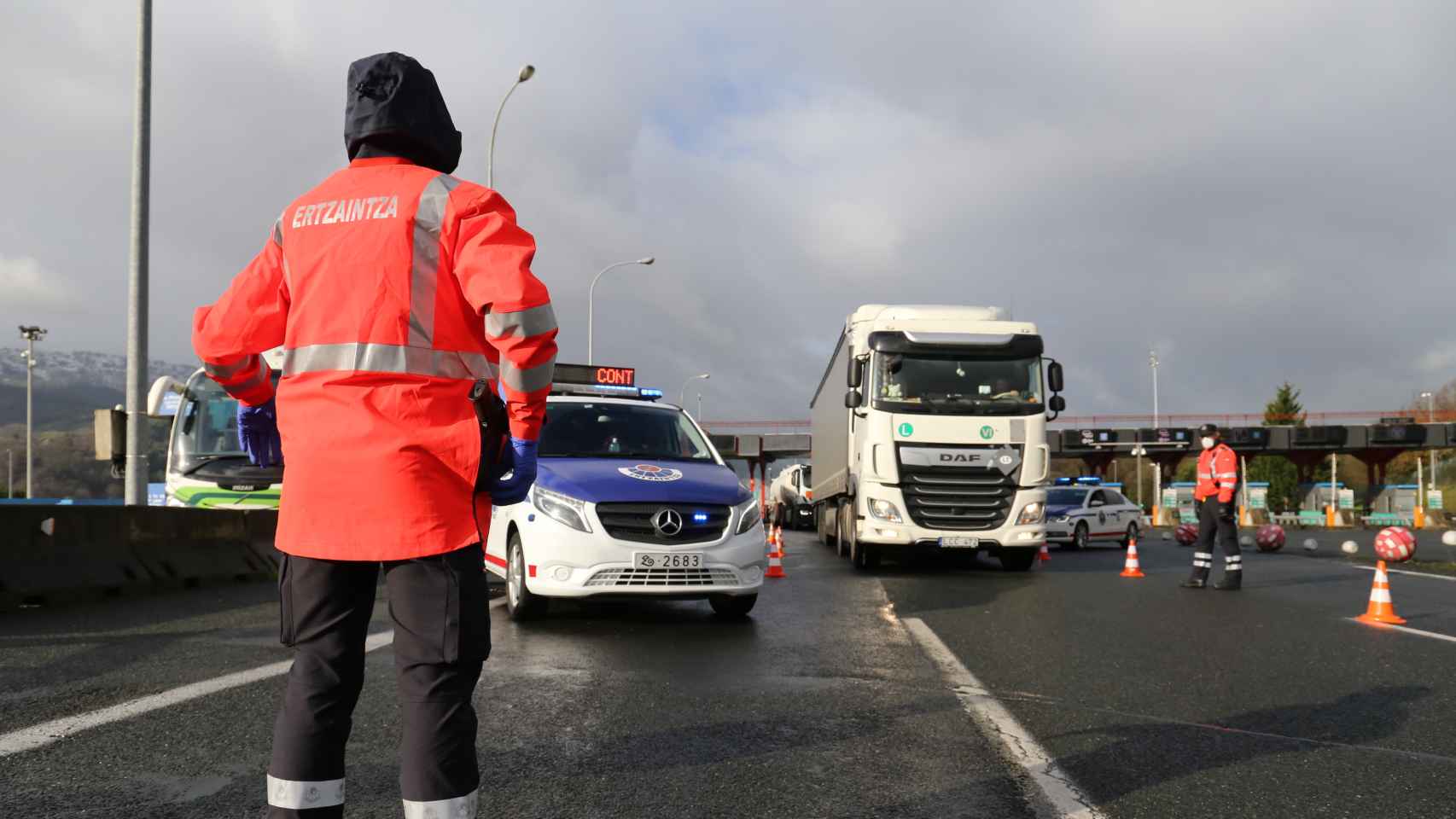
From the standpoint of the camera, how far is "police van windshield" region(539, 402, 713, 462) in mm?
9320

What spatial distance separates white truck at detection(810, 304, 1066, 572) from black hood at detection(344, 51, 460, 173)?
1193 cm

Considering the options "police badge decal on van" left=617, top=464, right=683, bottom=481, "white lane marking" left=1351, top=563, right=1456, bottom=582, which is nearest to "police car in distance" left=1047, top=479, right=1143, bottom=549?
"white lane marking" left=1351, top=563, right=1456, bottom=582

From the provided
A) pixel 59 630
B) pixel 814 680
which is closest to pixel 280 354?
pixel 814 680

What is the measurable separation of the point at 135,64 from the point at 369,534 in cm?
1447

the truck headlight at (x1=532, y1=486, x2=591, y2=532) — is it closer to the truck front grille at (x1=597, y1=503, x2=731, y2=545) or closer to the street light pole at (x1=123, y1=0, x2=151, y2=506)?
the truck front grille at (x1=597, y1=503, x2=731, y2=545)

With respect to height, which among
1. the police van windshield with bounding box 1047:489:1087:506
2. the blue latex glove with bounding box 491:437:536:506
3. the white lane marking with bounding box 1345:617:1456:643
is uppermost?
the blue latex glove with bounding box 491:437:536:506

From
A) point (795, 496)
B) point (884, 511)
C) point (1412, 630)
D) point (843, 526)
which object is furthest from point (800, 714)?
point (795, 496)

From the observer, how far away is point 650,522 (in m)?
8.10

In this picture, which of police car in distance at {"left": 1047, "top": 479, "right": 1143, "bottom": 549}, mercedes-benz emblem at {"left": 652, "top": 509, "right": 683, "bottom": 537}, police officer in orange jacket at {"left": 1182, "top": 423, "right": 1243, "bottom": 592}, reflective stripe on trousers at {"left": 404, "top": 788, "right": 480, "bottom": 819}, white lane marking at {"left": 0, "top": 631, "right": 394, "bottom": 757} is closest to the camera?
reflective stripe on trousers at {"left": 404, "top": 788, "right": 480, "bottom": 819}

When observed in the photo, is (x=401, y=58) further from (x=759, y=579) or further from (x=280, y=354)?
(x=759, y=579)

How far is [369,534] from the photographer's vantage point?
261 centimetres

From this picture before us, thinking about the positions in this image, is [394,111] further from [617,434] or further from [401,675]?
[617,434]

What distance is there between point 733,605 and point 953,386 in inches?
260

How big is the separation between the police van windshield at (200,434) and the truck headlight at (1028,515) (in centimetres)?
1015
